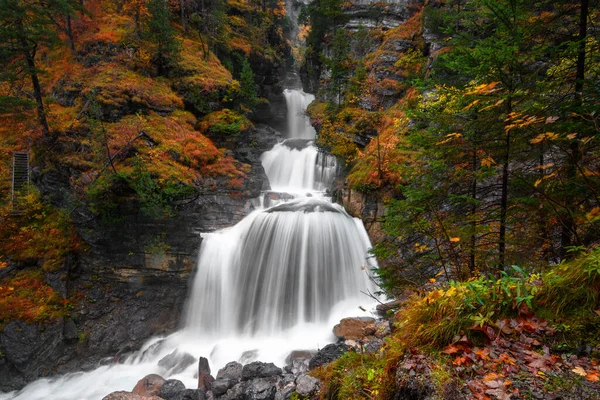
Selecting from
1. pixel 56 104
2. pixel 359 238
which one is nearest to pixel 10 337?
pixel 56 104

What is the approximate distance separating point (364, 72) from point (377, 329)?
17168 millimetres

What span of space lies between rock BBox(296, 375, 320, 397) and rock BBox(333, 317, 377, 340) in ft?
11.1

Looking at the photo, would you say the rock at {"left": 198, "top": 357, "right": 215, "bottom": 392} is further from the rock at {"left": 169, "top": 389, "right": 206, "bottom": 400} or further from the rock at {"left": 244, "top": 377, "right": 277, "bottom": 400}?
the rock at {"left": 244, "top": 377, "right": 277, "bottom": 400}

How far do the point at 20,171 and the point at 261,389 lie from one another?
50.8 feet

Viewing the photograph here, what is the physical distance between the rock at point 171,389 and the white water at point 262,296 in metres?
0.94

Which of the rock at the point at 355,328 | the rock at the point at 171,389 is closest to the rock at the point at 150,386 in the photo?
the rock at the point at 171,389

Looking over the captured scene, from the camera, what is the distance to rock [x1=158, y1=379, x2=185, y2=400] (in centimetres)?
823

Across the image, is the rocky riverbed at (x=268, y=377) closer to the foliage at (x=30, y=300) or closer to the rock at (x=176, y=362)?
the rock at (x=176, y=362)

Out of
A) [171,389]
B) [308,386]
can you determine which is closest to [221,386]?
[171,389]

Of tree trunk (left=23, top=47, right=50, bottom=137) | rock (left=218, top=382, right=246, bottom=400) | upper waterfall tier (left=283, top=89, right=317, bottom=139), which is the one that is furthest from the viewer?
upper waterfall tier (left=283, top=89, right=317, bottom=139)

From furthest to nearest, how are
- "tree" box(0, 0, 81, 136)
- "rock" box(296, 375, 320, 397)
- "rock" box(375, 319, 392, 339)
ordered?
1. "tree" box(0, 0, 81, 136)
2. "rock" box(375, 319, 392, 339)
3. "rock" box(296, 375, 320, 397)

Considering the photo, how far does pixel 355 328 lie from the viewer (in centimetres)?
930

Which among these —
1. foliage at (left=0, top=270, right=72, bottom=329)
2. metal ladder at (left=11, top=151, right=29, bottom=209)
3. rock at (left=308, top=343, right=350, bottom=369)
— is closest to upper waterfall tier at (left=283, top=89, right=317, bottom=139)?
metal ladder at (left=11, top=151, right=29, bottom=209)

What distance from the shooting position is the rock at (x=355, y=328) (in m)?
8.70
